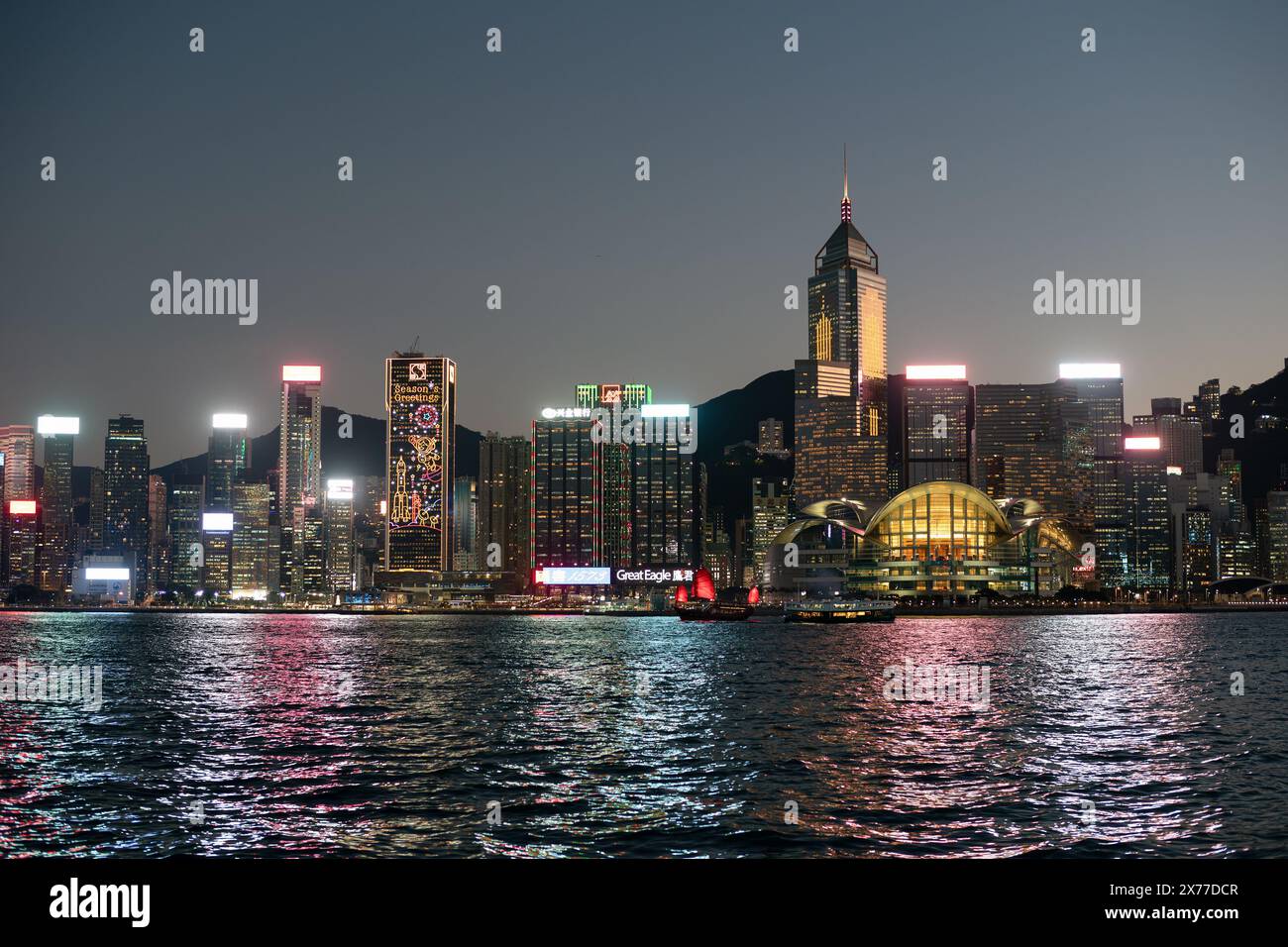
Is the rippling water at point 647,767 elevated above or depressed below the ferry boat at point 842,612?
above

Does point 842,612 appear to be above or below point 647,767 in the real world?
below

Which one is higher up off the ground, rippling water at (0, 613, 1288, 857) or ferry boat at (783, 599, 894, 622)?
rippling water at (0, 613, 1288, 857)

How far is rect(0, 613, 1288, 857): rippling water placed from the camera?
22625mm

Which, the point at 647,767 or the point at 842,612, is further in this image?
the point at 842,612

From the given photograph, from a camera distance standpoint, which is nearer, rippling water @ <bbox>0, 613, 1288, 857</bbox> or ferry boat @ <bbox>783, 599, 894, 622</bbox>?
rippling water @ <bbox>0, 613, 1288, 857</bbox>

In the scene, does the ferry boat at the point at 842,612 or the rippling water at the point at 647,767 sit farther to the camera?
the ferry boat at the point at 842,612

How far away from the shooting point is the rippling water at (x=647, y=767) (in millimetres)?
22625

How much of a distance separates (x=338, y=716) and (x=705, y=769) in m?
21.3

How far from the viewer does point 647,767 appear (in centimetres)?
3253
